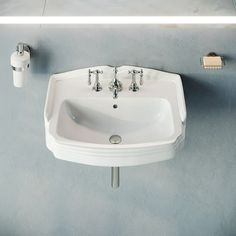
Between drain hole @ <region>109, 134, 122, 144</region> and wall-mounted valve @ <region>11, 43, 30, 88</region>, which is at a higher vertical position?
wall-mounted valve @ <region>11, 43, 30, 88</region>

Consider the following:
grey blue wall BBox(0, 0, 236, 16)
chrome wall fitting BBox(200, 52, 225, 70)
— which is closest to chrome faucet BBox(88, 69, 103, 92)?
grey blue wall BBox(0, 0, 236, 16)

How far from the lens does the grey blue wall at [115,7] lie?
1962 mm

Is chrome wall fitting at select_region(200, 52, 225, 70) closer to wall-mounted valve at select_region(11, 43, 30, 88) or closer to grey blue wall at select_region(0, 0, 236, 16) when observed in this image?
grey blue wall at select_region(0, 0, 236, 16)

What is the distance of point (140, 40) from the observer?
78.4 inches

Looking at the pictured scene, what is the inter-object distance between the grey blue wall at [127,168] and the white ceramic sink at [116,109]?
63 millimetres

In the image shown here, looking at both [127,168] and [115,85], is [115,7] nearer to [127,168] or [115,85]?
[115,85]

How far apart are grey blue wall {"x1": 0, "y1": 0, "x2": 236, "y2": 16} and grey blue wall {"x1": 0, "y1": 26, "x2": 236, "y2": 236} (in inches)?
2.6

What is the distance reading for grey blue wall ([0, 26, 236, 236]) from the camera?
1996mm

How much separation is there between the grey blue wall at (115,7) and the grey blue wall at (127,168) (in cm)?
7

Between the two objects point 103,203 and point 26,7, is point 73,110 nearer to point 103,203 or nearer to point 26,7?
point 26,7

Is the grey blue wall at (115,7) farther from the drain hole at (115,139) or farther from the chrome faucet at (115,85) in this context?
the drain hole at (115,139)

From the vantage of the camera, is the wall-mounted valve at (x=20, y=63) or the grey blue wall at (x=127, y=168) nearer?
the wall-mounted valve at (x=20, y=63)

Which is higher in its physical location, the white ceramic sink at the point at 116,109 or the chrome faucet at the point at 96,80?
the chrome faucet at the point at 96,80

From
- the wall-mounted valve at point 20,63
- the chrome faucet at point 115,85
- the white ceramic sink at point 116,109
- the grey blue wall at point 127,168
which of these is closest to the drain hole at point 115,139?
the white ceramic sink at point 116,109
